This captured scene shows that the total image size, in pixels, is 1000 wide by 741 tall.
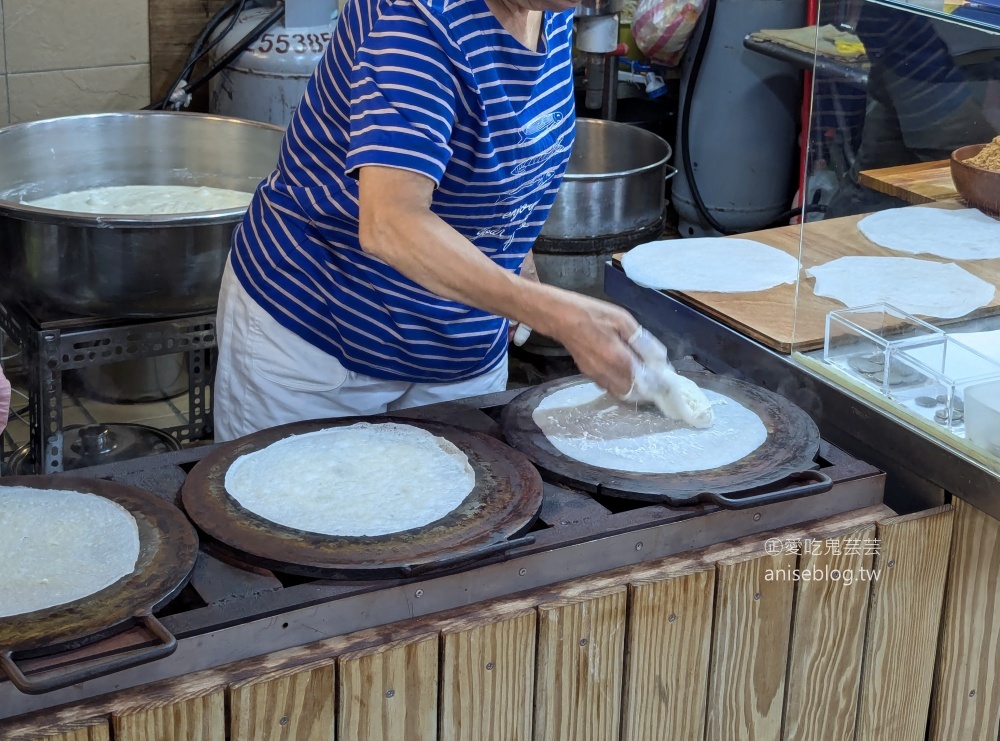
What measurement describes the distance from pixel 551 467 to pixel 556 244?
1.92m

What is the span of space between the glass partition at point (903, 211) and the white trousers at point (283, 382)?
614mm

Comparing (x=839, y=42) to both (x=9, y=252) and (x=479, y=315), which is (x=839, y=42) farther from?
(x=9, y=252)

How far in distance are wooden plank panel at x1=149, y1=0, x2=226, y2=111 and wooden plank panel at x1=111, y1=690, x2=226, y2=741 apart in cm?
314

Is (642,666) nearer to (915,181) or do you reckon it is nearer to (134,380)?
(915,181)

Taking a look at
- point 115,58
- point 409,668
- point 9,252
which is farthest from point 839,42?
point 115,58

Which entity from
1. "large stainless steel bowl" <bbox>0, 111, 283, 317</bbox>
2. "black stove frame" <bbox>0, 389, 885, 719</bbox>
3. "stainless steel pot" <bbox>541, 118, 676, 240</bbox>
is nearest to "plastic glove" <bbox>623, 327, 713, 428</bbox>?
"black stove frame" <bbox>0, 389, 885, 719</bbox>

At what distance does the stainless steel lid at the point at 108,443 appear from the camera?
127 inches

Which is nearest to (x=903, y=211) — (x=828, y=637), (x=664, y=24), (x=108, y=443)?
(x=828, y=637)

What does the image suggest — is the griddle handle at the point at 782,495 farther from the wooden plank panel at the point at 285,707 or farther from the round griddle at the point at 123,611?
the round griddle at the point at 123,611

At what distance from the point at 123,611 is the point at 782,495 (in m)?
0.79

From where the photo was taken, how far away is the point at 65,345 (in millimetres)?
2506

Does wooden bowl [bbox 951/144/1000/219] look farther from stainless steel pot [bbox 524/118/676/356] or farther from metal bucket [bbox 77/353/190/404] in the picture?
metal bucket [bbox 77/353/190/404]

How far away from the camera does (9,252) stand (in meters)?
2.43

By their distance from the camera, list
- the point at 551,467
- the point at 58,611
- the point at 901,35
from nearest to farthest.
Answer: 1. the point at 58,611
2. the point at 551,467
3. the point at 901,35
